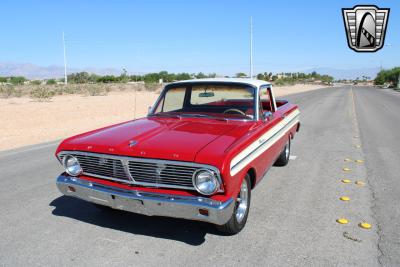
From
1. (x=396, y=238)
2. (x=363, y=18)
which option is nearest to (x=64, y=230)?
(x=396, y=238)

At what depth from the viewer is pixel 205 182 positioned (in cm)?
329

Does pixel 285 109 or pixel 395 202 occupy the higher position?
pixel 285 109

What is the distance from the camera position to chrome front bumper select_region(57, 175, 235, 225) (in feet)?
10.6

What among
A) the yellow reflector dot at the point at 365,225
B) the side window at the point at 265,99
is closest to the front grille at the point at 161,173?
the yellow reflector dot at the point at 365,225

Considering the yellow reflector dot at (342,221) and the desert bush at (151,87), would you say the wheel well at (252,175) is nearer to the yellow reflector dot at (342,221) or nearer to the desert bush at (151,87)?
the yellow reflector dot at (342,221)

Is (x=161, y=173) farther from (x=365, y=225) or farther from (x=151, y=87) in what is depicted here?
(x=151, y=87)

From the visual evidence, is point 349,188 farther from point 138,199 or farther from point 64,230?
point 64,230

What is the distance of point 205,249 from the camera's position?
3.52 meters

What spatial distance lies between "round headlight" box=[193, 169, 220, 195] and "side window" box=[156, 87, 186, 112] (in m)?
2.14

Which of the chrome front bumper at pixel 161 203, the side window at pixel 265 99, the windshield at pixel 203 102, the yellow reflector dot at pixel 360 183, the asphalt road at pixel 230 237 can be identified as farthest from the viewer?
the yellow reflector dot at pixel 360 183

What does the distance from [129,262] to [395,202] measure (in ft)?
11.7

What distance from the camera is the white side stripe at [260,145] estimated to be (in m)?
3.46

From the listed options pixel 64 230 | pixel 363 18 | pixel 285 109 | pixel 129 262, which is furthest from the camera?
pixel 363 18

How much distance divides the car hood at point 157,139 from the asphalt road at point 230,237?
921 mm
